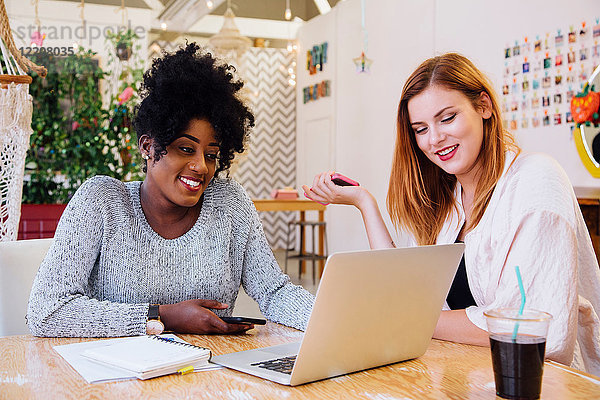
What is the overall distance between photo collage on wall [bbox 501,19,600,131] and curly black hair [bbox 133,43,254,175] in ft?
11.8

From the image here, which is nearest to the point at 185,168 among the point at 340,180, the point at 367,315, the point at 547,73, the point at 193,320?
the point at 193,320

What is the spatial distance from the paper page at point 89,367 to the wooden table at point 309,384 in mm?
14

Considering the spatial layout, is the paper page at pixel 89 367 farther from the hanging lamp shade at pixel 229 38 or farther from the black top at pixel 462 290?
the hanging lamp shade at pixel 229 38

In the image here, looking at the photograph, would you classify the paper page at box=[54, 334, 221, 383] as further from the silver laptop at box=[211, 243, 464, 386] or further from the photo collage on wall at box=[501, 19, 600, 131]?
the photo collage on wall at box=[501, 19, 600, 131]

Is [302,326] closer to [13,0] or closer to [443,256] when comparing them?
[443,256]

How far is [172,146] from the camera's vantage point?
1719 mm

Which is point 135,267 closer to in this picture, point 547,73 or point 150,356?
point 150,356

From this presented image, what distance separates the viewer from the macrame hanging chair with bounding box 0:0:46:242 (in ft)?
7.30

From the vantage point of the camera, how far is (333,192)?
6.75ft

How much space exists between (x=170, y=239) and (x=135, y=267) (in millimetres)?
125

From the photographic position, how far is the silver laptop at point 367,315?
100cm

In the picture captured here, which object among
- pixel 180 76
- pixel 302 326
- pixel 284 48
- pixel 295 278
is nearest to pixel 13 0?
pixel 284 48

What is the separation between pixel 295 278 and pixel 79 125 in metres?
3.22

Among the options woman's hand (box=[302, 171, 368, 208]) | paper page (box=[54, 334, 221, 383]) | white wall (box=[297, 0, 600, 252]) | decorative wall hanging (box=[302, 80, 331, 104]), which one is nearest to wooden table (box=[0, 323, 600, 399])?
paper page (box=[54, 334, 221, 383])
